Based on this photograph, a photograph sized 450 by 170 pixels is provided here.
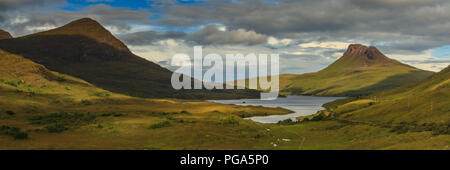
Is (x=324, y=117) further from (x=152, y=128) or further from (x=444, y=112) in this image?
(x=152, y=128)

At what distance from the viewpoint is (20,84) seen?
570ft

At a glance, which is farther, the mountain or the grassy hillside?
the mountain

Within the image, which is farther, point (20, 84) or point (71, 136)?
point (20, 84)

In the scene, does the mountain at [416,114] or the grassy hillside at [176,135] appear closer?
the grassy hillside at [176,135]

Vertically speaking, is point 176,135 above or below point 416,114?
below

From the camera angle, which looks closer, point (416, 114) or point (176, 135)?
point (176, 135)

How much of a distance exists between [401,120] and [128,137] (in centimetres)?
7030
